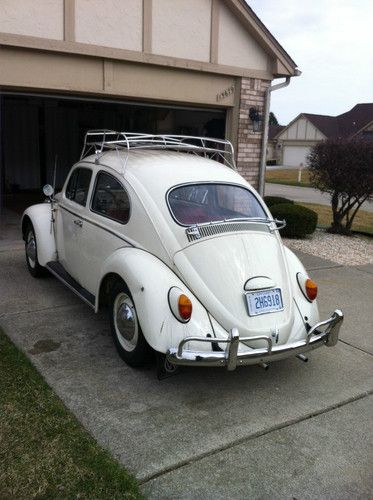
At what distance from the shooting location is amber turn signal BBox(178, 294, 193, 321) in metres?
3.72

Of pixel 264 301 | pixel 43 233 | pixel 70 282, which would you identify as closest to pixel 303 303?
pixel 264 301

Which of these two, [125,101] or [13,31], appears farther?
[125,101]

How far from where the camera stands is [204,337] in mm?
3635

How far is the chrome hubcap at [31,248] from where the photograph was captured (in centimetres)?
647

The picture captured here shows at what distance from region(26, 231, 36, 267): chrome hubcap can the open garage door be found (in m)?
52.6

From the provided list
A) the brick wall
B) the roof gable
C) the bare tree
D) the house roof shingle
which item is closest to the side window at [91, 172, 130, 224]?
the brick wall

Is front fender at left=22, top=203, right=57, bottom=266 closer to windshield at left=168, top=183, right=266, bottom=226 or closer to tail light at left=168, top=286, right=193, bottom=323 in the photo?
windshield at left=168, top=183, right=266, bottom=226

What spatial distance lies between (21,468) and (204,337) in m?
1.44

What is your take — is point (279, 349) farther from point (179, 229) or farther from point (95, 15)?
point (95, 15)

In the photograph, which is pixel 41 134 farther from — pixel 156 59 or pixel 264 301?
pixel 264 301

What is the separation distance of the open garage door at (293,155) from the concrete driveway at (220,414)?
5393 centimetres

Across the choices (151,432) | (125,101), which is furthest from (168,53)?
(151,432)

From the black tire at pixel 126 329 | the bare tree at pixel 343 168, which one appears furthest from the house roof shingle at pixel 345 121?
the black tire at pixel 126 329

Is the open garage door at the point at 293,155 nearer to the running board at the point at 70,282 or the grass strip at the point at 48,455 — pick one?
the running board at the point at 70,282
